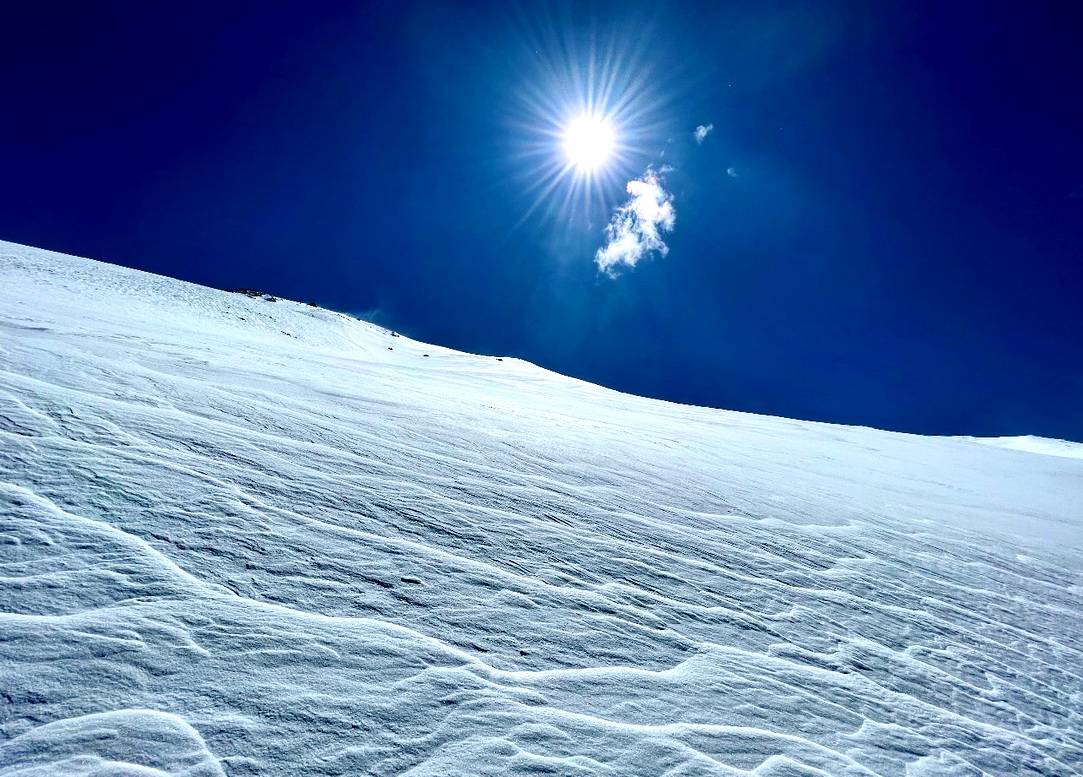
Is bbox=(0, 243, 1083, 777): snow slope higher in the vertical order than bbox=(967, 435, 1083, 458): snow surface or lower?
lower

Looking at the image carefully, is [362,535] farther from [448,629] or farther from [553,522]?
[553,522]

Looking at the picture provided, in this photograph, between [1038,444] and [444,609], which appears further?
[1038,444]

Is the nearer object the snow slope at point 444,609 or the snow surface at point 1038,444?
the snow slope at point 444,609

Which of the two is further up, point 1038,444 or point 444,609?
point 1038,444

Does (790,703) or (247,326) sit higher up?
(247,326)

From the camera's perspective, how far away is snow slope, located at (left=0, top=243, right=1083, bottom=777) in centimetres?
126

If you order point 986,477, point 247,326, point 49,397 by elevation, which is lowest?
point 49,397

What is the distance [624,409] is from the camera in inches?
413

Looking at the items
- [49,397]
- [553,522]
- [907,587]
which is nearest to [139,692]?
[553,522]

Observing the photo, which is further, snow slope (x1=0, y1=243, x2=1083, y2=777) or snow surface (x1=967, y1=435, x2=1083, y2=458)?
snow surface (x1=967, y1=435, x2=1083, y2=458)

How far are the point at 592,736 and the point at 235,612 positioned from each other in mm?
1078

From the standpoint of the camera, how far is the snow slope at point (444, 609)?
49.5 inches

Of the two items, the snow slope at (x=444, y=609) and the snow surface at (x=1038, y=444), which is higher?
the snow surface at (x=1038, y=444)

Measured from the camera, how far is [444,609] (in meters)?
1.79
